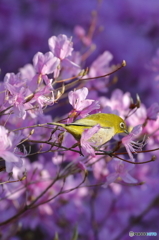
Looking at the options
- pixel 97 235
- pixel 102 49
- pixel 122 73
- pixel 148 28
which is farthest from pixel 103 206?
pixel 148 28

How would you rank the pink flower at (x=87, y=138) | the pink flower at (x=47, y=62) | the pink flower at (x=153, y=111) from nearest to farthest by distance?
the pink flower at (x=87, y=138)
the pink flower at (x=47, y=62)
the pink flower at (x=153, y=111)

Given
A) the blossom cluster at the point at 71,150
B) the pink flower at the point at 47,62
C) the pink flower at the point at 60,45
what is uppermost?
the pink flower at the point at 60,45

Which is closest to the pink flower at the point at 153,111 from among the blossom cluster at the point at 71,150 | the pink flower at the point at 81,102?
the blossom cluster at the point at 71,150

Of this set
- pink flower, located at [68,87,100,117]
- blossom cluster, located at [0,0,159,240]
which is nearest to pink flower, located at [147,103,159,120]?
blossom cluster, located at [0,0,159,240]

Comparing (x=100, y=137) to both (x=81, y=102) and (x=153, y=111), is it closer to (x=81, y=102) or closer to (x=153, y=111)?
(x=81, y=102)

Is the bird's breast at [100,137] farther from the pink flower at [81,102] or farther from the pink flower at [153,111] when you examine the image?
the pink flower at [153,111]

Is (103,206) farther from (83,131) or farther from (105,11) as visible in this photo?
(105,11)
